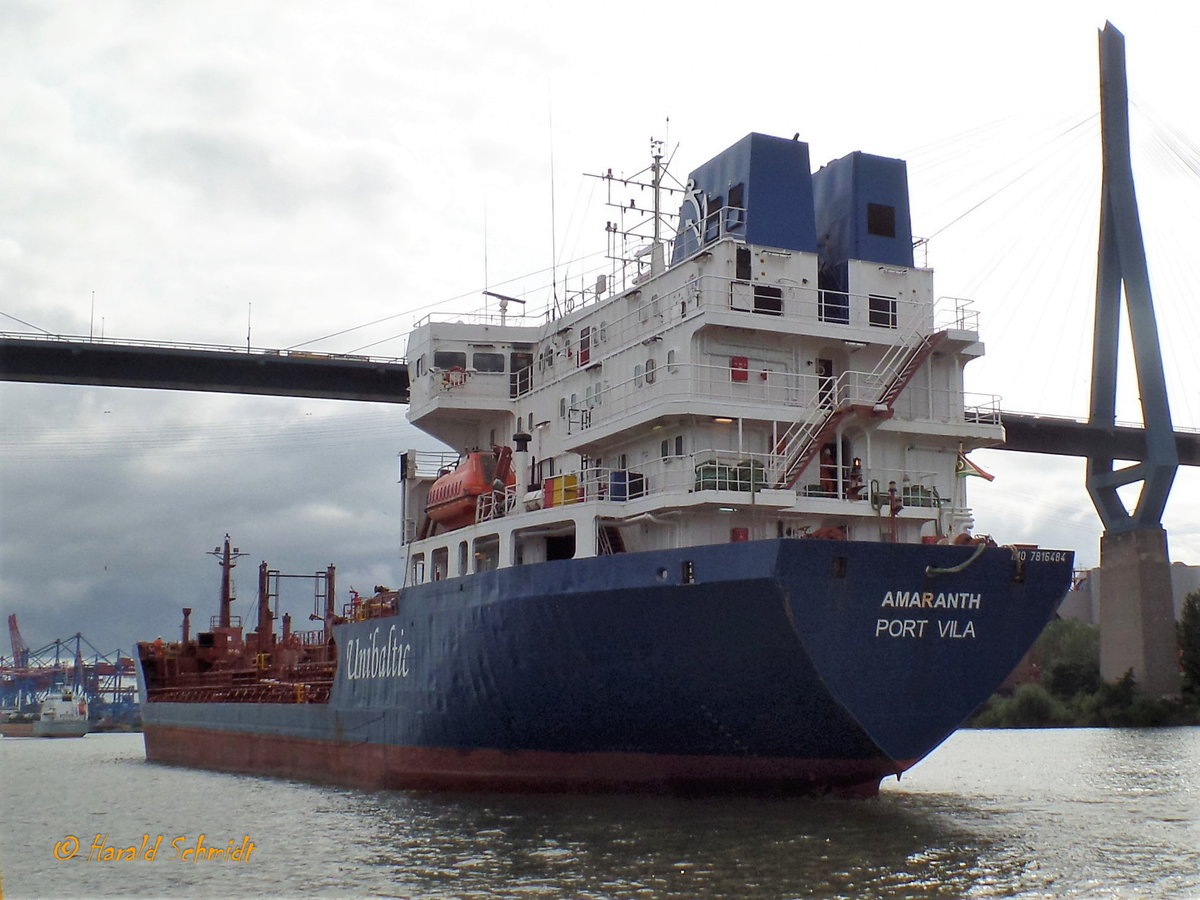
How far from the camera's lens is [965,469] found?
22.6m

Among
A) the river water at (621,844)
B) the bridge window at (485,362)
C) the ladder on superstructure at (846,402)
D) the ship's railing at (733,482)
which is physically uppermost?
the bridge window at (485,362)

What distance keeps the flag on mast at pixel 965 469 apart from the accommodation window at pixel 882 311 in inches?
101

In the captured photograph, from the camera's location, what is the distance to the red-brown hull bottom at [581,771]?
2020 centimetres

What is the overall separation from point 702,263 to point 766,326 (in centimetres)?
169

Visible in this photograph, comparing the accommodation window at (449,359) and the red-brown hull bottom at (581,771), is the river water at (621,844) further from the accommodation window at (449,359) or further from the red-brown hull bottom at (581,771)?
the accommodation window at (449,359)

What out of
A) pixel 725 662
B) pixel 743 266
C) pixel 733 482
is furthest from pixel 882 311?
pixel 725 662

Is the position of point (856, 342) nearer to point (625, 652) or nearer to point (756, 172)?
point (756, 172)

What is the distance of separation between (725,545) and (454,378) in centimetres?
1075

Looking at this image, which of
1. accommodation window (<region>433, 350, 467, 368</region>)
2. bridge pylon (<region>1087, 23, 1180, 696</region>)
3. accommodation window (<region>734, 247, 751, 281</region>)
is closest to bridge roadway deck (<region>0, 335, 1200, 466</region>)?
bridge pylon (<region>1087, 23, 1180, 696</region>)

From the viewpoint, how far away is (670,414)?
21266 mm

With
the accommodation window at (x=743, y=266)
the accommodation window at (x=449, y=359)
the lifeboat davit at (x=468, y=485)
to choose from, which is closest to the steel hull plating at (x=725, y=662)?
the lifeboat davit at (x=468, y=485)

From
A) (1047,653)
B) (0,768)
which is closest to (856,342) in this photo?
(0,768)

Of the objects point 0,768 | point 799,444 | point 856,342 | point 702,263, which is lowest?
point 0,768

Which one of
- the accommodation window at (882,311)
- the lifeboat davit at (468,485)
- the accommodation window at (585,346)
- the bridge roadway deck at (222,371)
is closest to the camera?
the accommodation window at (882,311)
